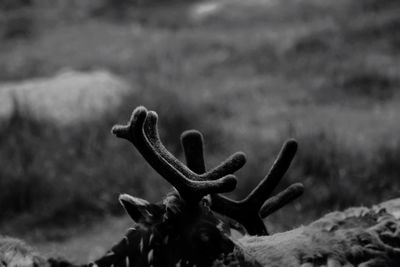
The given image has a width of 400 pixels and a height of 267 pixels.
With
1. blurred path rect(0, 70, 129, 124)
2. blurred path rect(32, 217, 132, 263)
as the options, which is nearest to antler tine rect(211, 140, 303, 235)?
blurred path rect(32, 217, 132, 263)

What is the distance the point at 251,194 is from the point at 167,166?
312mm

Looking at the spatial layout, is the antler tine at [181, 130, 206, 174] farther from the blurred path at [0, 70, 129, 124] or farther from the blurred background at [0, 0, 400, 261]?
the blurred path at [0, 70, 129, 124]

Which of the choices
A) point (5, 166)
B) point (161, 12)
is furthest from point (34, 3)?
point (5, 166)

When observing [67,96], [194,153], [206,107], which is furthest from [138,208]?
[206,107]

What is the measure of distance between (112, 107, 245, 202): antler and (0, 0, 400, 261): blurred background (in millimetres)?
909

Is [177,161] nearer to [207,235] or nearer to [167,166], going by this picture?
[167,166]

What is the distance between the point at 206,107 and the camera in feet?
16.0

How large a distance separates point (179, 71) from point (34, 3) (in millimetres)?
4947

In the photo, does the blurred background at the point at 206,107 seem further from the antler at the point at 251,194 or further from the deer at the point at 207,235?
the deer at the point at 207,235

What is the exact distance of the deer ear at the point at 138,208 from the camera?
3.90 ft

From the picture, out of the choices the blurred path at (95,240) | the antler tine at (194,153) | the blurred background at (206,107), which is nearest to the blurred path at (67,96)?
the blurred background at (206,107)

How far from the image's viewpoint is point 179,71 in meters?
6.21

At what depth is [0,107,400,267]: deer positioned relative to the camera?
1.18m

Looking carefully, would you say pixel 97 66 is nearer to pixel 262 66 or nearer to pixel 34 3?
pixel 262 66
